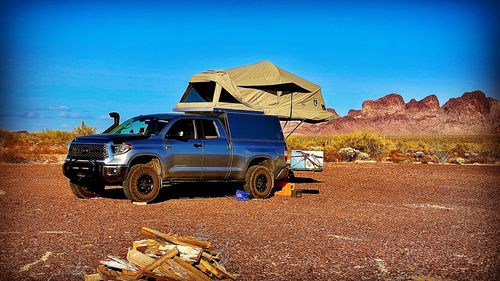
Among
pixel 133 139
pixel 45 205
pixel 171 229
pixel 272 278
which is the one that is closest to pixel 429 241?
pixel 272 278

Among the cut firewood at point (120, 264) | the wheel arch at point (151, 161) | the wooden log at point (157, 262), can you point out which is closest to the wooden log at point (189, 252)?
the wooden log at point (157, 262)

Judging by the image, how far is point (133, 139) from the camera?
12.0 m

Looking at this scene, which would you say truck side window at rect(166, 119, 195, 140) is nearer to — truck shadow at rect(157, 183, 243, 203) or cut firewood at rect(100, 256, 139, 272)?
truck shadow at rect(157, 183, 243, 203)

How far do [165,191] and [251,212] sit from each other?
184 inches

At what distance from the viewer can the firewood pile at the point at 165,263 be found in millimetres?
5418

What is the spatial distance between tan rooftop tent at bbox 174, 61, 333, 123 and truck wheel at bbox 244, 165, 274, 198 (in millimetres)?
1963

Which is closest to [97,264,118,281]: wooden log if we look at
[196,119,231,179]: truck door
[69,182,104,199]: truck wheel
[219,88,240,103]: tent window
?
[196,119,231,179]: truck door

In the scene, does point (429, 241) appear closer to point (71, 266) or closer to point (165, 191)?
point (71, 266)

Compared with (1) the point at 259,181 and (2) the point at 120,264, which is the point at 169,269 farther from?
(1) the point at 259,181

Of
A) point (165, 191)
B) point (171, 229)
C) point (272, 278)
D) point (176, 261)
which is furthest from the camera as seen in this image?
point (165, 191)

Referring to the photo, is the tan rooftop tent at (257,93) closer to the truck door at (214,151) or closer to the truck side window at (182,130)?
the truck door at (214,151)

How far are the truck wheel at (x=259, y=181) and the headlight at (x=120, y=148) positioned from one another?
137 inches

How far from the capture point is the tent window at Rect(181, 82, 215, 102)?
15.1 meters

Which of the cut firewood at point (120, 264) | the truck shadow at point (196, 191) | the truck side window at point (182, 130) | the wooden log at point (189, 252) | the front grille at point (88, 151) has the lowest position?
the truck shadow at point (196, 191)
